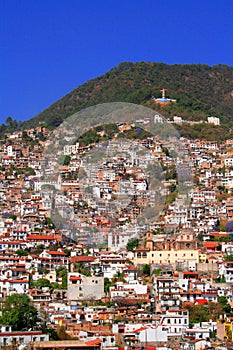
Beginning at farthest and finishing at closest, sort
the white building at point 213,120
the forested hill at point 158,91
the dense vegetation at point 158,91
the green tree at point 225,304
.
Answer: the forested hill at point 158,91, the dense vegetation at point 158,91, the white building at point 213,120, the green tree at point 225,304

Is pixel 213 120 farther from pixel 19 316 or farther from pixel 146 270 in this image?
pixel 19 316

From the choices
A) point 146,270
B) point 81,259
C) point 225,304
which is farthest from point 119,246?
point 225,304

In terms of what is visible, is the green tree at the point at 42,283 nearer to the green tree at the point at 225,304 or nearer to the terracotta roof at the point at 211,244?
the green tree at the point at 225,304

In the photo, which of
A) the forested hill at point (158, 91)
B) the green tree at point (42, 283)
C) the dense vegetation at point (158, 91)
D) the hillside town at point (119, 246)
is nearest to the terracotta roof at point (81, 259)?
the hillside town at point (119, 246)

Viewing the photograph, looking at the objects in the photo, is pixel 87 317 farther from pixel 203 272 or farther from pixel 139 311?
pixel 203 272

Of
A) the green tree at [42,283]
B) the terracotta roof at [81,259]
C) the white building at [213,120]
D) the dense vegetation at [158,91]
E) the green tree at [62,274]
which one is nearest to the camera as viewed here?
the green tree at [42,283]

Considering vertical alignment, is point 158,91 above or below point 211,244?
above
